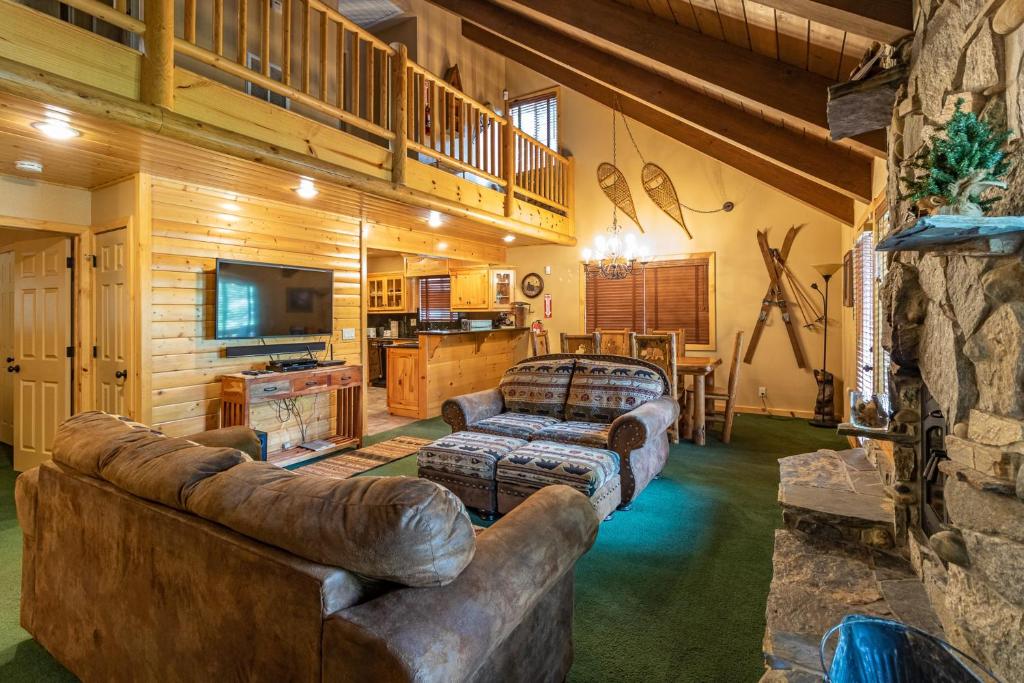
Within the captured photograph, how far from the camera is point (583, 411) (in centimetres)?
376

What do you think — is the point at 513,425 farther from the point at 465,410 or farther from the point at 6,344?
the point at 6,344

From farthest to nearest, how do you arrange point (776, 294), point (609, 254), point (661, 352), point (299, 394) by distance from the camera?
point (609, 254) → point (776, 294) → point (661, 352) → point (299, 394)

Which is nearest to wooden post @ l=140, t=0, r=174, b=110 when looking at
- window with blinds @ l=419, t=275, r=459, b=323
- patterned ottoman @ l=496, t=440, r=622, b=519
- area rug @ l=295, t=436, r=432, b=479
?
area rug @ l=295, t=436, r=432, b=479

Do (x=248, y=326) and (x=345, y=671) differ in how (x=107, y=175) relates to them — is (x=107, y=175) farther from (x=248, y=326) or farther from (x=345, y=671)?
(x=345, y=671)

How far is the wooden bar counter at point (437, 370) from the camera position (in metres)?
6.13

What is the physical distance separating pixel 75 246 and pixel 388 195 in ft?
8.14

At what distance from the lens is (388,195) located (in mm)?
4148

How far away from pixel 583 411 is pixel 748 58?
8.20 ft

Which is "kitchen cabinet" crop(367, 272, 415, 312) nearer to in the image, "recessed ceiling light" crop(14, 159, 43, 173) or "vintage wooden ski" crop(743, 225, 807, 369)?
"recessed ceiling light" crop(14, 159, 43, 173)

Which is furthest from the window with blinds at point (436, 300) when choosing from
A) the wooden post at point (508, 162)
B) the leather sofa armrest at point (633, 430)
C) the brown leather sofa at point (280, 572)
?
the brown leather sofa at point (280, 572)

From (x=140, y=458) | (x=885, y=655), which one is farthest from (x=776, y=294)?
(x=140, y=458)

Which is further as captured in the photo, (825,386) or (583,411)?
(825,386)

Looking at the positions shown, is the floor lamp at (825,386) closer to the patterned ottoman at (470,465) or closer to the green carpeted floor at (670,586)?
the green carpeted floor at (670,586)

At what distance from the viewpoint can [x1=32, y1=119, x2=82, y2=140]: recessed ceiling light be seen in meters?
2.60
